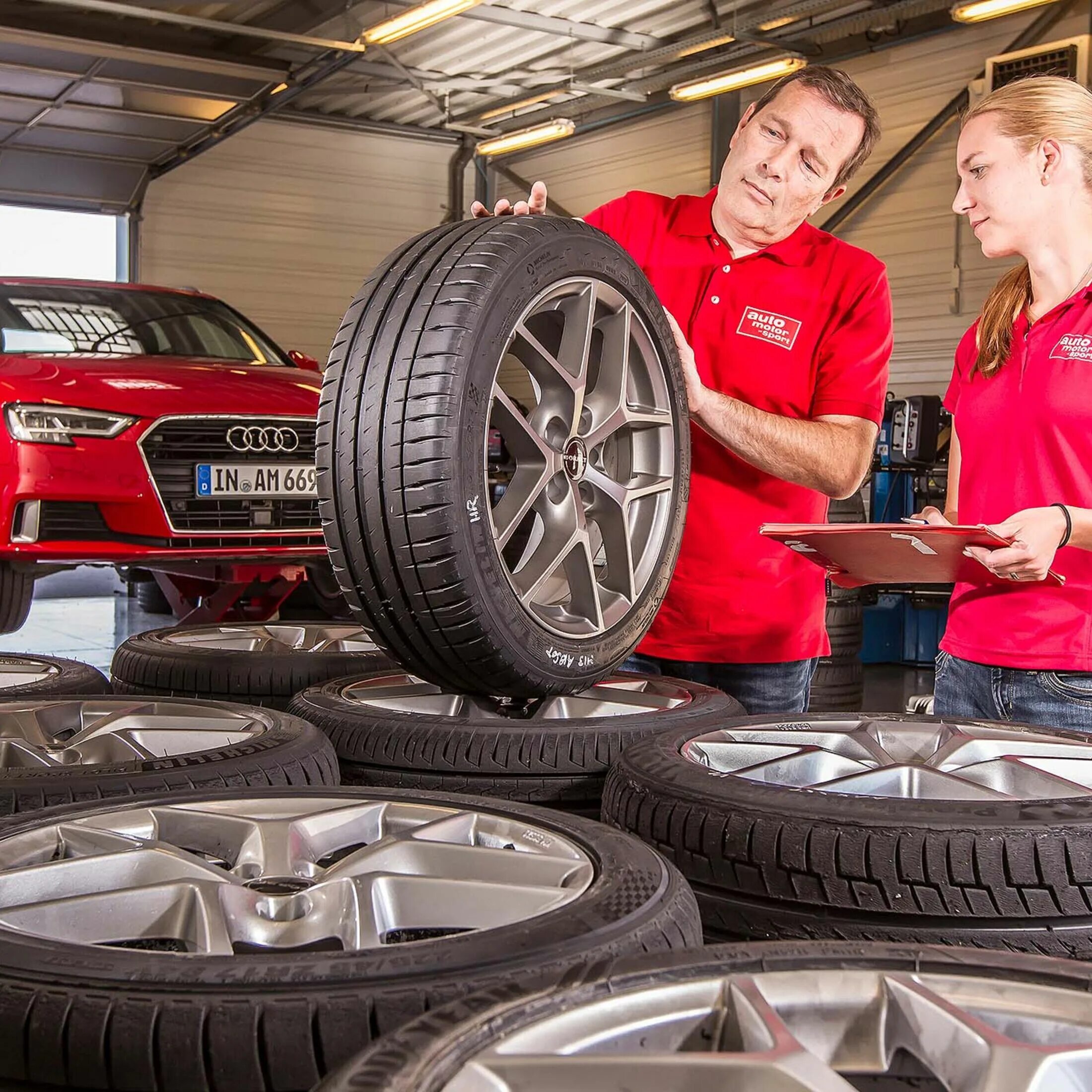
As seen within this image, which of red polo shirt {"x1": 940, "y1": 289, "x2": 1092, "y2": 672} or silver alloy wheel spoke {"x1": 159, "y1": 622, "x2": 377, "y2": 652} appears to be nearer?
red polo shirt {"x1": 940, "y1": 289, "x2": 1092, "y2": 672}

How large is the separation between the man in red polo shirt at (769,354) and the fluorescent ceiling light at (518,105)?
489 inches

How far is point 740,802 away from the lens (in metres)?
1.38

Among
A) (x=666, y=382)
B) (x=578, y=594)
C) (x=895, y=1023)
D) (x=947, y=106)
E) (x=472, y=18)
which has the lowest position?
(x=895, y=1023)

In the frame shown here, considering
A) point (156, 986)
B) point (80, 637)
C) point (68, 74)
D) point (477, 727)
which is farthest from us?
point (68, 74)

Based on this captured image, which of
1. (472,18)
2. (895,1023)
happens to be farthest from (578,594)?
(472,18)

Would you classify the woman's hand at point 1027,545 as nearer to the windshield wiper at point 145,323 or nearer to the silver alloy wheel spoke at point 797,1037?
the silver alloy wheel spoke at point 797,1037

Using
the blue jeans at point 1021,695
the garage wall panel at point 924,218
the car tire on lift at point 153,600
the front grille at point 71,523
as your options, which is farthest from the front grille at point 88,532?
the garage wall panel at point 924,218

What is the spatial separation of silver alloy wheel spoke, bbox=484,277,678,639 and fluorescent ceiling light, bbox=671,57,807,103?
9.76 meters

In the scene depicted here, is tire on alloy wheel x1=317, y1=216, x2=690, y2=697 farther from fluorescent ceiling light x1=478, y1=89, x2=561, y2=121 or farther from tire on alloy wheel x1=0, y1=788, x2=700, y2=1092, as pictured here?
fluorescent ceiling light x1=478, y1=89, x2=561, y2=121

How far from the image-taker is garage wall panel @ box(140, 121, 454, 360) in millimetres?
15453

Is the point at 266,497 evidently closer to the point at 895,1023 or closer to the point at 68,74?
the point at 895,1023

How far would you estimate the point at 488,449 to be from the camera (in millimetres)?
1962

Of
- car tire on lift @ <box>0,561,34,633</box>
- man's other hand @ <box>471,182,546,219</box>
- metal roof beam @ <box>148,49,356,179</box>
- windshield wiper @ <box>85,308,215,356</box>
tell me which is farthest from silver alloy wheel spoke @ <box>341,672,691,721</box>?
metal roof beam @ <box>148,49,356,179</box>

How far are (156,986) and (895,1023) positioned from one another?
529 mm
